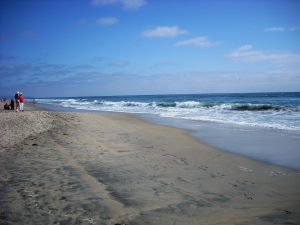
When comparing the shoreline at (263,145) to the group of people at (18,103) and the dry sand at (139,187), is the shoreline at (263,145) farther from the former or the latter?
the group of people at (18,103)

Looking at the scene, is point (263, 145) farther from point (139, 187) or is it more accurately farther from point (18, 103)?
point (18, 103)

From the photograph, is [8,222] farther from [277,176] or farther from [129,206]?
[277,176]

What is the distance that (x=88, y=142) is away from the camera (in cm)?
898

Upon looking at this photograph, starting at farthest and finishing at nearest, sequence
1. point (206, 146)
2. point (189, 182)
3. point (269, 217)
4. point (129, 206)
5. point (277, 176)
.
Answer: point (206, 146)
point (277, 176)
point (189, 182)
point (129, 206)
point (269, 217)

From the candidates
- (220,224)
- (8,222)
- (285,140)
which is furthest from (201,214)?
(285,140)

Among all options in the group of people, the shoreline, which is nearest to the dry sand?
the shoreline

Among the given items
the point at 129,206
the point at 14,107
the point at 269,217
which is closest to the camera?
the point at 269,217

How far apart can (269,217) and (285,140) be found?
6.51 m

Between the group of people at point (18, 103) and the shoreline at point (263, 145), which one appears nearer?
the shoreline at point (263, 145)

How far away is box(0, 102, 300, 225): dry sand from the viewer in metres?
3.59

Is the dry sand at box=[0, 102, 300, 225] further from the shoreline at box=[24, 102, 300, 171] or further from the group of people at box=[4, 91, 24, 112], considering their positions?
the group of people at box=[4, 91, 24, 112]

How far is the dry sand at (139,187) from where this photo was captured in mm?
3588

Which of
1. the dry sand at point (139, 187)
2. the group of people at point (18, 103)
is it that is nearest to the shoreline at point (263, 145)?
the dry sand at point (139, 187)

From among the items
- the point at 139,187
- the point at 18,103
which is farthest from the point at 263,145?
the point at 18,103
